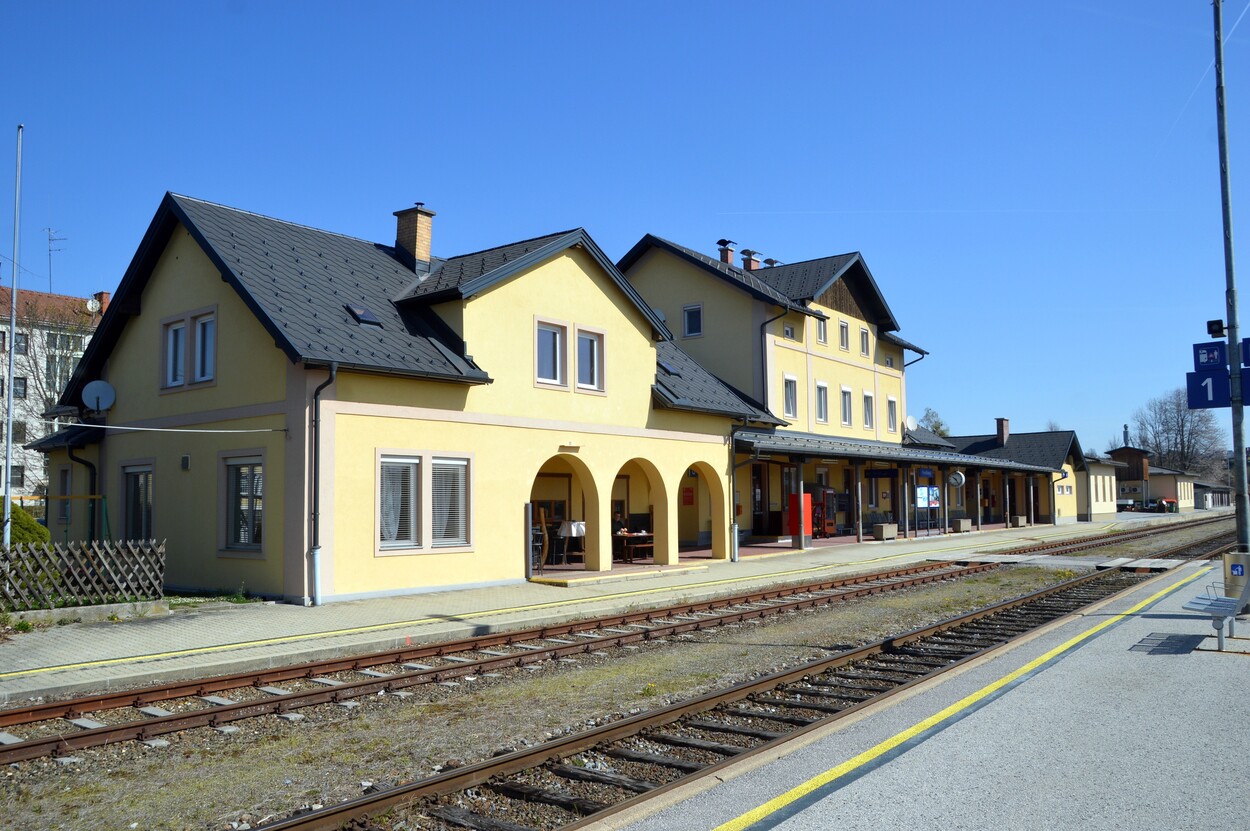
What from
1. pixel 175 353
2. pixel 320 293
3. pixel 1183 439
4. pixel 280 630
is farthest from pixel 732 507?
pixel 1183 439

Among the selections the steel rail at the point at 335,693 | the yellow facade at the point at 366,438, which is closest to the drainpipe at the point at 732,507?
the yellow facade at the point at 366,438

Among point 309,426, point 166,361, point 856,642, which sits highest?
point 166,361

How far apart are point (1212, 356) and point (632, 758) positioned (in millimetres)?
11292

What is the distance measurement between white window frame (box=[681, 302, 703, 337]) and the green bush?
22098 mm

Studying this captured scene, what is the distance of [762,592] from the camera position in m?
18.0

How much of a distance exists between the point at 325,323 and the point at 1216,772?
14072mm

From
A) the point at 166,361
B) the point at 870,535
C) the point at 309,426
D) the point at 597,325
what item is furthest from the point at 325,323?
the point at 870,535

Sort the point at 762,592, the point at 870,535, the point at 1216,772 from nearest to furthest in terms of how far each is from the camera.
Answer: the point at 1216,772 < the point at 762,592 < the point at 870,535

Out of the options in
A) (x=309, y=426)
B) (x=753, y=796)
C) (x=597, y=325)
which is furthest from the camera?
(x=597, y=325)

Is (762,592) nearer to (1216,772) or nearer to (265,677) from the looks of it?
(265,677)

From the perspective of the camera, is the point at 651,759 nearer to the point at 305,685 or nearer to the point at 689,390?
the point at 305,685

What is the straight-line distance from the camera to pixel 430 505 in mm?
17297

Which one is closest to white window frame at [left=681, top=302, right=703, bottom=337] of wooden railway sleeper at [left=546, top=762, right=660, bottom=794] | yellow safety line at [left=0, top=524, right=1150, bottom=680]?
yellow safety line at [left=0, top=524, right=1150, bottom=680]

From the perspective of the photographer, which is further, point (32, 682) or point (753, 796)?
point (32, 682)
